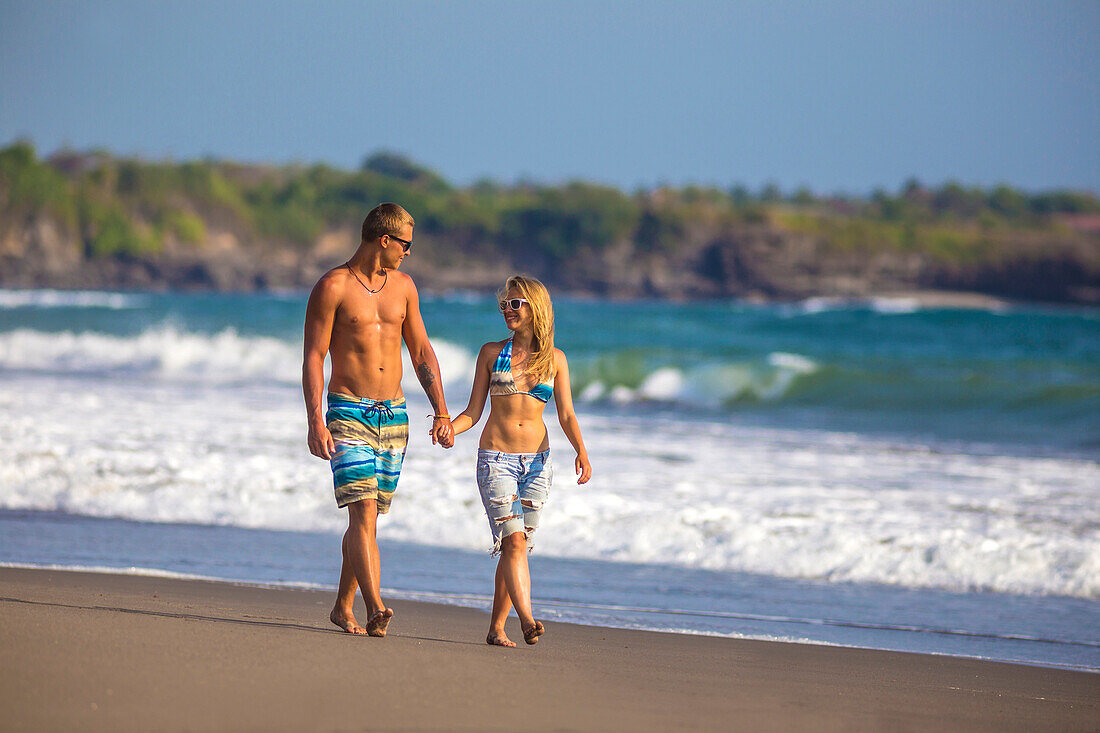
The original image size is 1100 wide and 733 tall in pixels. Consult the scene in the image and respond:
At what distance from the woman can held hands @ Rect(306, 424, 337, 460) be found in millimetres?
450

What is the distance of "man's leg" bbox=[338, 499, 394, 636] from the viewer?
4.16 m

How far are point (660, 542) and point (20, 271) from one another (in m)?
76.1

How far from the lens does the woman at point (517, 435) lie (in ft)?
13.8

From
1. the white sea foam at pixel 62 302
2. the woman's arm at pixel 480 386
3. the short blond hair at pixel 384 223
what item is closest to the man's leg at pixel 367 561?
the woman's arm at pixel 480 386

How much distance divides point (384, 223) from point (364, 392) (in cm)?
62

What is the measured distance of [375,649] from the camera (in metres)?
4.00

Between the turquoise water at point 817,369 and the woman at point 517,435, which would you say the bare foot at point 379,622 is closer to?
the woman at point 517,435

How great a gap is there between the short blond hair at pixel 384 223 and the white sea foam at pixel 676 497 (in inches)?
117

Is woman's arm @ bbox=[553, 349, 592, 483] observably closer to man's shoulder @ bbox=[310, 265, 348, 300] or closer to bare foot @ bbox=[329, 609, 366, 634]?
man's shoulder @ bbox=[310, 265, 348, 300]

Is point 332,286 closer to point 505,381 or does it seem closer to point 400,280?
point 400,280

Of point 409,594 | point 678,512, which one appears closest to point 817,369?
point 678,512

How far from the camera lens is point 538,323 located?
13.7ft

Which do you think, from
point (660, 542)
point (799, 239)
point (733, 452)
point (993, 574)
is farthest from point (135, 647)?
point (799, 239)

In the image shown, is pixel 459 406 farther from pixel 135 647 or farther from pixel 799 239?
pixel 799 239
